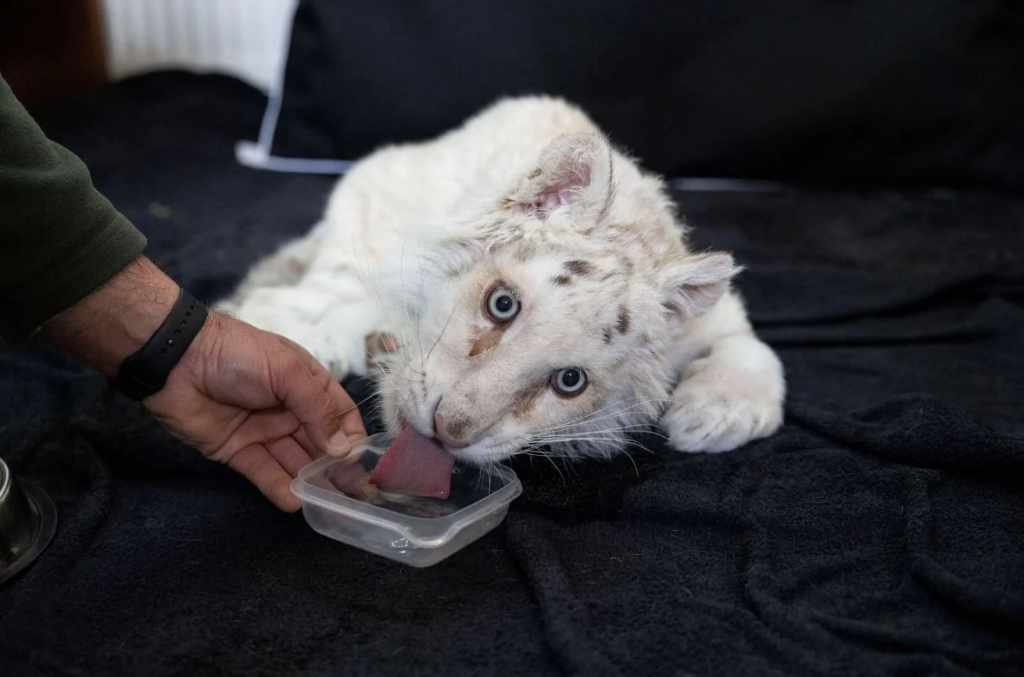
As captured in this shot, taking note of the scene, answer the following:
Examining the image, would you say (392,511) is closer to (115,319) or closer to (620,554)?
(620,554)

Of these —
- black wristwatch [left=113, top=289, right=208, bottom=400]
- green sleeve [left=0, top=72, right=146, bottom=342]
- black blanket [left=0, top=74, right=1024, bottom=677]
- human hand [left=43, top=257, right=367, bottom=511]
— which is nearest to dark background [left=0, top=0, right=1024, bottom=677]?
black blanket [left=0, top=74, right=1024, bottom=677]

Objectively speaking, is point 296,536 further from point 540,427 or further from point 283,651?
point 540,427

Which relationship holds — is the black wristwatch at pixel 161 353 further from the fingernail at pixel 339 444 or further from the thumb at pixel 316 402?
the fingernail at pixel 339 444

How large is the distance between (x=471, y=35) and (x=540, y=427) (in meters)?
2.17

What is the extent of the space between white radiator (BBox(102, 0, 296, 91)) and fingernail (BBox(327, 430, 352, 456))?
9.67ft

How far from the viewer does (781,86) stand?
11.2ft

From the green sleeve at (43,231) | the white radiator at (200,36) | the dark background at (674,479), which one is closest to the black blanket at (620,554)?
the dark background at (674,479)

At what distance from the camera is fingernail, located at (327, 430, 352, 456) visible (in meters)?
1.78

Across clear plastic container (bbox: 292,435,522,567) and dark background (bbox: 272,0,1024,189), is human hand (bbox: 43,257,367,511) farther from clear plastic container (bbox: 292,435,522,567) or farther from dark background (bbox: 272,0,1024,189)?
dark background (bbox: 272,0,1024,189)

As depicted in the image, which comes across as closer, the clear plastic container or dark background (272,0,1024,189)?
the clear plastic container

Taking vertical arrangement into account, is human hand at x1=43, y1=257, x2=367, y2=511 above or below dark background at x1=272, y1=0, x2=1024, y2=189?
below

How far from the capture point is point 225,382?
1717 mm

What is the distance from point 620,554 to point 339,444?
0.64m

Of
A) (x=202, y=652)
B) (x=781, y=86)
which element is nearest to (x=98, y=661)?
(x=202, y=652)
